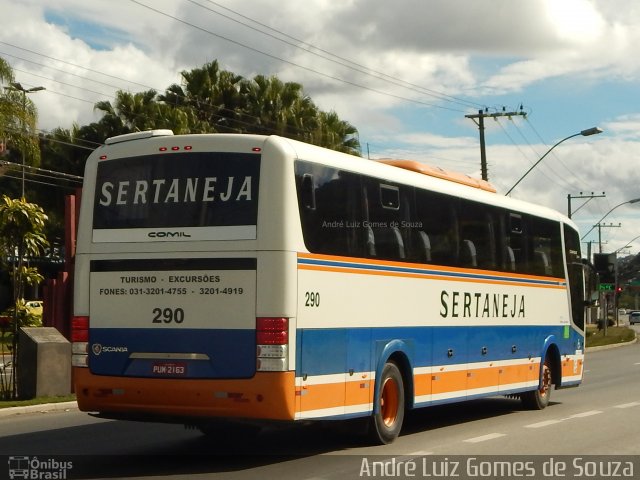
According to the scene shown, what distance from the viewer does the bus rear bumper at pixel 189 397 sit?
11.2m

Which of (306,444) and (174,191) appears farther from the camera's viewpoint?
(306,444)

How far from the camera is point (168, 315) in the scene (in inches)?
461

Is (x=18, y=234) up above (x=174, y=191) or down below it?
above

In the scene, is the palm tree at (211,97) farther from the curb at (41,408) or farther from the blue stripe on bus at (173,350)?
the blue stripe on bus at (173,350)

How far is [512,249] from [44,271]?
47528mm

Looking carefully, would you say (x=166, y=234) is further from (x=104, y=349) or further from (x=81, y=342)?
(x=81, y=342)

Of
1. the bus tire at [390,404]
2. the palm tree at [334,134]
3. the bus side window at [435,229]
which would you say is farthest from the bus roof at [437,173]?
the palm tree at [334,134]

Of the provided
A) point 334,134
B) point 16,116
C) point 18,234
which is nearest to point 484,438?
point 18,234

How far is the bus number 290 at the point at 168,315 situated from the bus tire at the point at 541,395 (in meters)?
8.84

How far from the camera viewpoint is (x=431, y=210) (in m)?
14.9

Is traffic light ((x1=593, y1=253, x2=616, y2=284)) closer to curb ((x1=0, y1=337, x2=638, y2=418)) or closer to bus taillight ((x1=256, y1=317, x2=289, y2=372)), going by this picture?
curb ((x1=0, y1=337, x2=638, y2=418))

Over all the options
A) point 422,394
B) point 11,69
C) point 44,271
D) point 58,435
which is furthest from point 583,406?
point 44,271

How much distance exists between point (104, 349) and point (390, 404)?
3.68 meters

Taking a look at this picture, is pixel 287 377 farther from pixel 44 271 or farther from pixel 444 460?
pixel 44 271
